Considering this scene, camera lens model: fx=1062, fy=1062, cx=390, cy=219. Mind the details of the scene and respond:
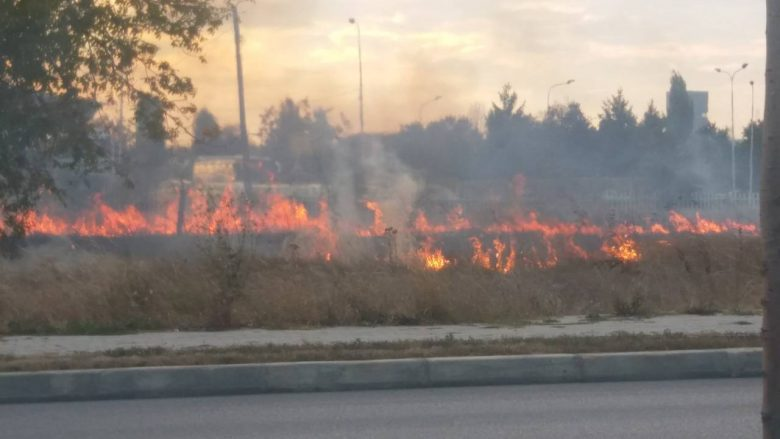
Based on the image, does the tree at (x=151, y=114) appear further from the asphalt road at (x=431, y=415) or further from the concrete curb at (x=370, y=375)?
the asphalt road at (x=431, y=415)

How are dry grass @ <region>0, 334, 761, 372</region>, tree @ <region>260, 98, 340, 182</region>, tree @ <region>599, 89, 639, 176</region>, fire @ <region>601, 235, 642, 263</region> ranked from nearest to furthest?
dry grass @ <region>0, 334, 761, 372</region>
fire @ <region>601, 235, 642, 263</region>
tree @ <region>260, 98, 340, 182</region>
tree @ <region>599, 89, 639, 176</region>

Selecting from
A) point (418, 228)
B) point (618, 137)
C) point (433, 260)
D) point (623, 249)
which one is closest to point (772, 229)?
point (433, 260)

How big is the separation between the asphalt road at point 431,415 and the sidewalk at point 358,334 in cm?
211

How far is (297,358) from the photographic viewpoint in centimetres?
1025

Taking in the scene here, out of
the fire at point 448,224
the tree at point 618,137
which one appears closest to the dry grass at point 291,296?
the fire at point 448,224

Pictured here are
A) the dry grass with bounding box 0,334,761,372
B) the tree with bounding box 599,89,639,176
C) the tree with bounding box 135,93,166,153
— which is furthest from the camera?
the tree with bounding box 599,89,639,176

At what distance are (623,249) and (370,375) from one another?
11.3m

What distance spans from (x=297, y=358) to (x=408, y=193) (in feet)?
86.1

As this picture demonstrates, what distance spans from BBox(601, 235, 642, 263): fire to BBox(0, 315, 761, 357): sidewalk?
6217 mm

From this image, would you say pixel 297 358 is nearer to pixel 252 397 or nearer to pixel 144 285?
pixel 252 397

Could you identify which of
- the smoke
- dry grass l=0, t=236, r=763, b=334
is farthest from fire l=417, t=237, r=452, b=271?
the smoke

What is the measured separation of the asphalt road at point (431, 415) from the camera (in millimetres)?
8031

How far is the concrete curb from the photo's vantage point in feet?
31.3

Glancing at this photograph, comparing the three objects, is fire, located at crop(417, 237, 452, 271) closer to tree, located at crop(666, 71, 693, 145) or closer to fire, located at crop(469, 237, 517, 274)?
fire, located at crop(469, 237, 517, 274)
